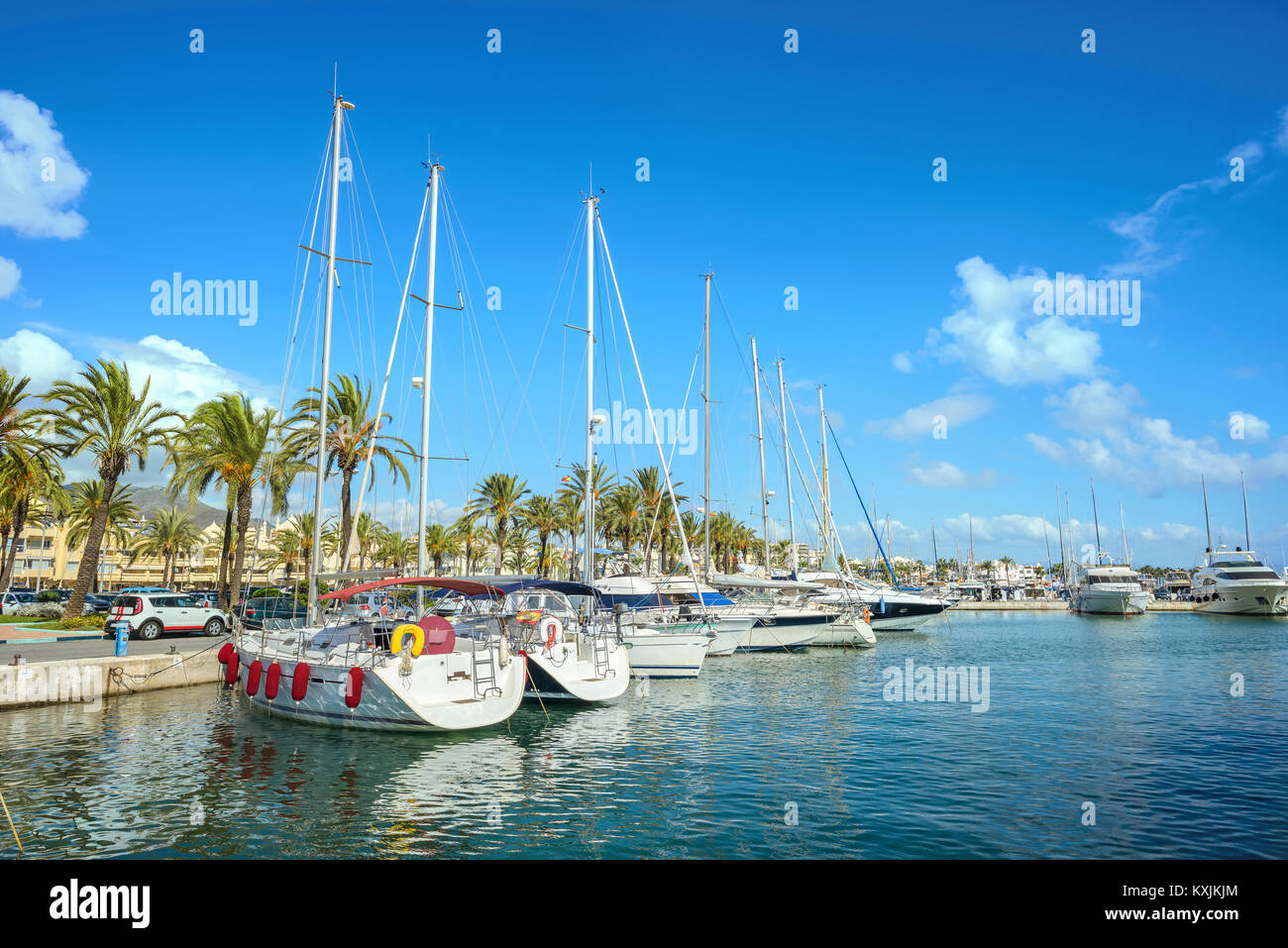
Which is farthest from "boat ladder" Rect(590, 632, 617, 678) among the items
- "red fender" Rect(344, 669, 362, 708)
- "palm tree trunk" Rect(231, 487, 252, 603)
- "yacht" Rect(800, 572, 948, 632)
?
"yacht" Rect(800, 572, 948, 632)

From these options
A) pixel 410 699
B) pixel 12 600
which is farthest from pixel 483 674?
pixel 12 600

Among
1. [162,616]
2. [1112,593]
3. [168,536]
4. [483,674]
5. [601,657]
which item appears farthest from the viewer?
[168,536]

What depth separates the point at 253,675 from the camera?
20266mm

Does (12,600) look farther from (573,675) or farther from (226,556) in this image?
(573,675)

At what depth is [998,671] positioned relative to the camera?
32.6 metres

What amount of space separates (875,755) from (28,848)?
575 inches

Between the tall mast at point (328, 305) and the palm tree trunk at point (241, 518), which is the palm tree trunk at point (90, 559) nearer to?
the palm tree trunk at point (241, 518)

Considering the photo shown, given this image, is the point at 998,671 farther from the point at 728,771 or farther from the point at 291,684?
the point at 291,684

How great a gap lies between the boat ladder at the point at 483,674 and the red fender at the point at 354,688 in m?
2.49

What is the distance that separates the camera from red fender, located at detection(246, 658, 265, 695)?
20031 mm

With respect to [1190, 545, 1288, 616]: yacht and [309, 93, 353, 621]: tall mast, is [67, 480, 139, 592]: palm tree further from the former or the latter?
[1190, 545, 1288, 616]: yacht

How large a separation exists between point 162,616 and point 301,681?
1860cm

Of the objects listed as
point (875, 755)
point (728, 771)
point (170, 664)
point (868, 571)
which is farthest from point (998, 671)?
point (868, 571)
